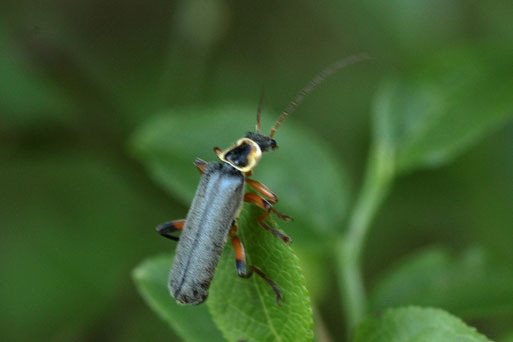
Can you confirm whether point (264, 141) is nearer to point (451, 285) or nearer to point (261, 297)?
point (451, 285)

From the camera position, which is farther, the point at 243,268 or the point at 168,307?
the point at 168,307

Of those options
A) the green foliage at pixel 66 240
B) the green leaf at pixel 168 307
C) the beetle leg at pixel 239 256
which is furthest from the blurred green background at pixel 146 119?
the beetle leg at pixel 239 256

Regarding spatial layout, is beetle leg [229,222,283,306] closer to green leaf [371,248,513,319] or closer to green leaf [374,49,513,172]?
green leaf [371,248,513,319]

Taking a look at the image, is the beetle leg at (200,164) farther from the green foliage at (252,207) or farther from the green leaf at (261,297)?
the green leaf at (261,297)

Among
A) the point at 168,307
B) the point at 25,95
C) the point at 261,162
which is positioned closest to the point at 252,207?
the point at 168,307

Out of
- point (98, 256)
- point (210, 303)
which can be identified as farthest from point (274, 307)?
point (98, 256)

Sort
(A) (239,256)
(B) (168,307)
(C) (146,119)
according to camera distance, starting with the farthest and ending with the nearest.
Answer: (C) (146,119) < (B) (168,307) < (A) (239,256)
